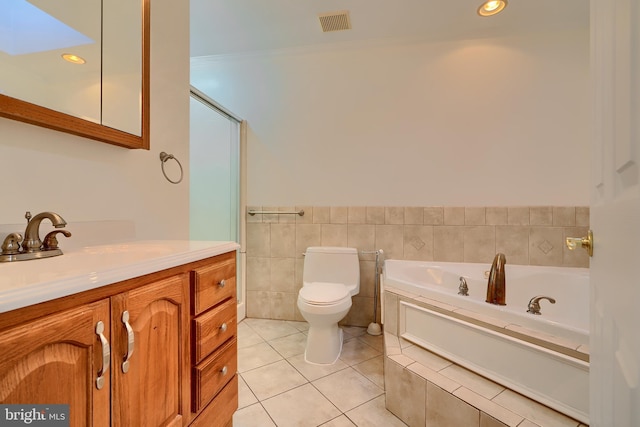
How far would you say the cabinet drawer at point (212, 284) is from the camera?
2.89 feet

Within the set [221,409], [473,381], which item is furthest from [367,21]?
[221,409]

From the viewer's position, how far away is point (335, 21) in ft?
6.98

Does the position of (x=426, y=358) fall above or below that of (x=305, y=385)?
above

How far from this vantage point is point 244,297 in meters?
2.58

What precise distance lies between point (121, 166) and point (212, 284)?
2.21 feet

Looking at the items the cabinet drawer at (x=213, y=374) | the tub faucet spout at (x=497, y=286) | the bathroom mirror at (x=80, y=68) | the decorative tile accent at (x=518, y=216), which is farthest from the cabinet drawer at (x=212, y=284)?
the decorative tile accent at (x=518, y=216)

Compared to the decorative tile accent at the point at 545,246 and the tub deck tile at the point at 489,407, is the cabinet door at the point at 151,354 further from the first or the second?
the decorative tile accent at the point at 545,246

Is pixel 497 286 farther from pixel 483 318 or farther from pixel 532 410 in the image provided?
pixel 532 410

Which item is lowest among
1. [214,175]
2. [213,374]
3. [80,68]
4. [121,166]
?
[213,374]

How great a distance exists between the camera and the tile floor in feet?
4.47

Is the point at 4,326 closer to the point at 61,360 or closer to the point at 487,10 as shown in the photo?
the point at 61,360

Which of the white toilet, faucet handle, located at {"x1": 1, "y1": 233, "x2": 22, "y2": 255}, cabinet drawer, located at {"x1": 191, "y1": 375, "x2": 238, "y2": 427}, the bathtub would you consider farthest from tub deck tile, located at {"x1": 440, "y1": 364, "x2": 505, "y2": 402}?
faucet handle, located at {"x1": 1, "y1": 233, "x2": 22, "y2": 255}

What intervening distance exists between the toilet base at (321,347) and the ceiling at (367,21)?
2.34 m

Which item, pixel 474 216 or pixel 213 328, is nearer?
pixel 213 328
